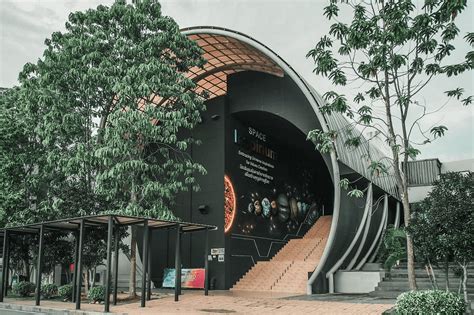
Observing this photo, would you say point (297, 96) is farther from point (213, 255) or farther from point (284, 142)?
point (213, 255)

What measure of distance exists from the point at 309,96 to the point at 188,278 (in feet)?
40.2

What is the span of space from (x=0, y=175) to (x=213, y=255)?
11753mm

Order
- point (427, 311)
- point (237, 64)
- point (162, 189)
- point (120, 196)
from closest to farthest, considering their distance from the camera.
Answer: point (427, 311) → point (162, 189) → point (120, 196) → point (237, 64)

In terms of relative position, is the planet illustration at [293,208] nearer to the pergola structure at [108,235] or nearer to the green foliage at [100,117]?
the green foliage at [100,117]

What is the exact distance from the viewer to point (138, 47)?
19391mm

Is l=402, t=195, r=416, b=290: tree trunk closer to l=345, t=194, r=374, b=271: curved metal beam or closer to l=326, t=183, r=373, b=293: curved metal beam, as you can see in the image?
l=326, t=183, r=373, b=293: curved metal beam

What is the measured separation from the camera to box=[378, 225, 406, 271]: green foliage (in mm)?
23156

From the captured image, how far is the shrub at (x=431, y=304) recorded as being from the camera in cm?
1038

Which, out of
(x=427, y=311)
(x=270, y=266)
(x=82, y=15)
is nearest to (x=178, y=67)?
(x=82, y=15)

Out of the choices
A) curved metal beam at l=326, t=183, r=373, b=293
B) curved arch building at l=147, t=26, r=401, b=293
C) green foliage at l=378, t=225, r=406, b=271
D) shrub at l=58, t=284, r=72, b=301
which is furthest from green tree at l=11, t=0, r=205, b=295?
green foliage at l=378, t=225, r=406, b=271

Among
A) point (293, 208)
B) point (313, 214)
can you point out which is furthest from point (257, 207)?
point (313, 214)

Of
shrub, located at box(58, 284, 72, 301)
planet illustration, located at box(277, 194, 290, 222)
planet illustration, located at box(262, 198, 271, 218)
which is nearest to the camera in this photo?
shrub, located at box(58, 284, 72, 301)

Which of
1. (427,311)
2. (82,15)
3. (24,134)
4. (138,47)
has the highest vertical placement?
(82,15)

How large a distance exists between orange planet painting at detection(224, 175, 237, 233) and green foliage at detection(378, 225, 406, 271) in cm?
856
